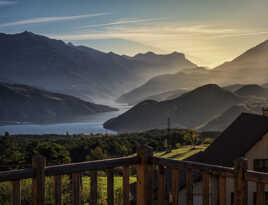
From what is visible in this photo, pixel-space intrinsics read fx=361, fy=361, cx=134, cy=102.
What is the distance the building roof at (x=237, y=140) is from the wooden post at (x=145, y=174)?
14.9 m

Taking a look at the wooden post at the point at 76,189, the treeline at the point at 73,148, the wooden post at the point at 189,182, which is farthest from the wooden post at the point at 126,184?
the treeline at the point at 73,148

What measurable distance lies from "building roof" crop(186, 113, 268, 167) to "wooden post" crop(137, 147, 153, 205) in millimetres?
14913

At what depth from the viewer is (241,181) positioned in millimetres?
3771

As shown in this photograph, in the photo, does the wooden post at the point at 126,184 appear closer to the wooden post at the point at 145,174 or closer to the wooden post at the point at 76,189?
the wooden post at the point at 145,174

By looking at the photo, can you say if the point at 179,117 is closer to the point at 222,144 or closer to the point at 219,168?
the point at 222,144

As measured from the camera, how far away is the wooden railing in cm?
375

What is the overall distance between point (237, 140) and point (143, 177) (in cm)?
1669

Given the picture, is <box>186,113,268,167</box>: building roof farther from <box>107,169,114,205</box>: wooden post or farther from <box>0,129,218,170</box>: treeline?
<box>107,169,114,205</box>: wooden post

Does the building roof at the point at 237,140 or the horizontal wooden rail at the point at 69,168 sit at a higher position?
the horizontal wooden rail at the point at 69,168

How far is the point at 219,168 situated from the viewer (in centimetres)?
400

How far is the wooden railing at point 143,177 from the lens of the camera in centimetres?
375

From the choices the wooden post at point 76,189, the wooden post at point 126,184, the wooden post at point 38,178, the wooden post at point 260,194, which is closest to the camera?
the wooden post at point 260,194

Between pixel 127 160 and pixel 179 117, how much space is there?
19117 cm

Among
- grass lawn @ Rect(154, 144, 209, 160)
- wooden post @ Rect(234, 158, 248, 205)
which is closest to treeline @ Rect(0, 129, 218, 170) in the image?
grass lawn @ Rect(154, 144, 209, 160)
